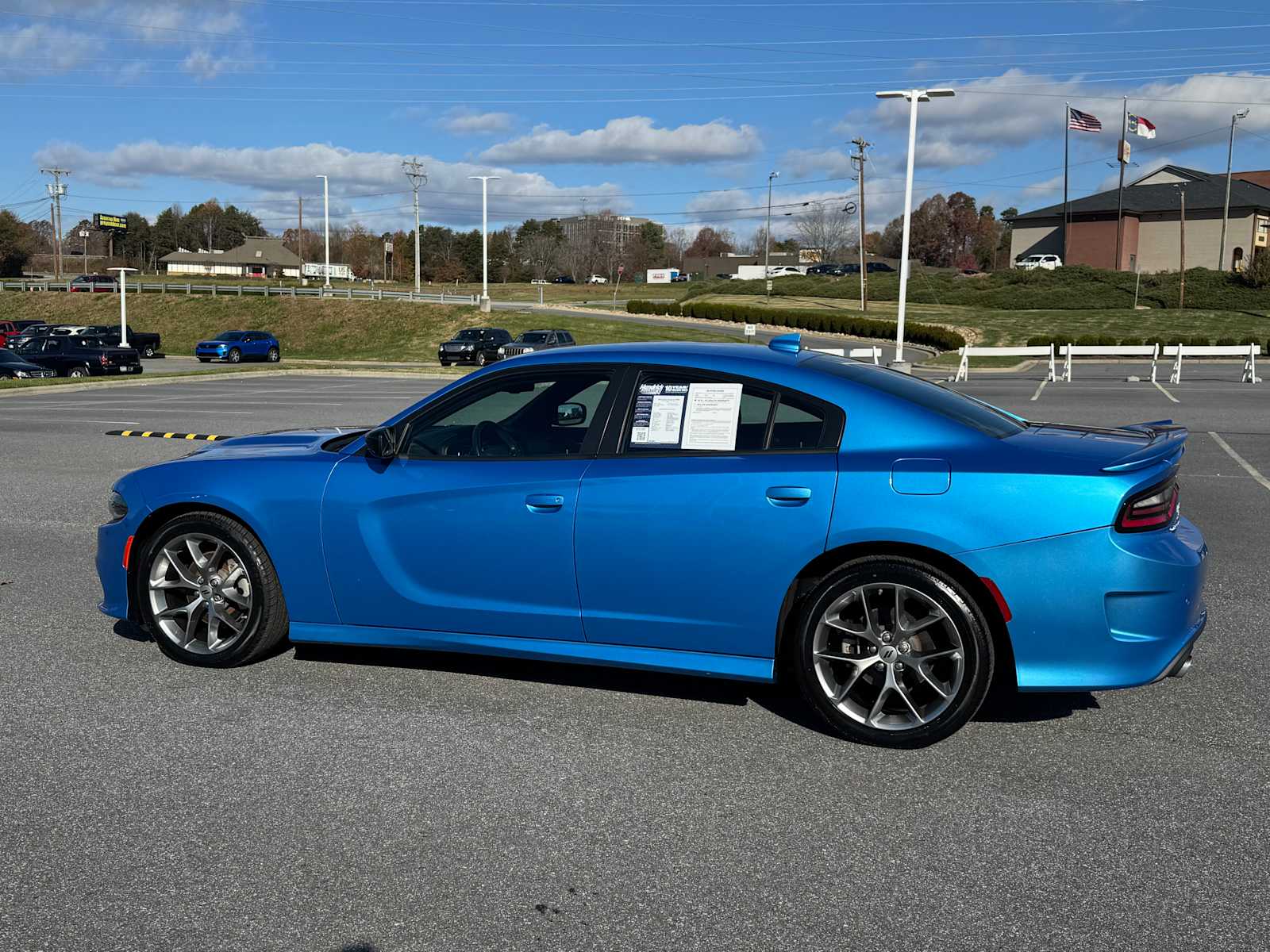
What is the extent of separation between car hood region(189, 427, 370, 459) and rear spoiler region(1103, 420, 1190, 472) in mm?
3700

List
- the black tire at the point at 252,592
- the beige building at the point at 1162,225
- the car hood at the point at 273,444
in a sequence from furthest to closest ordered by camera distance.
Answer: the beige building at the point at 1162,225 < the car hood at the point at 273,444 < the black tire at the point at 252,592

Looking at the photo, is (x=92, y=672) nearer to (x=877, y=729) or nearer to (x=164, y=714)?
(x=164, y=714)

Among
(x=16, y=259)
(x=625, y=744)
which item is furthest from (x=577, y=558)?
(x=16, y=259)

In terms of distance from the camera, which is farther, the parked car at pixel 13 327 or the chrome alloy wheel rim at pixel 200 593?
the parked car at pixel 13 327

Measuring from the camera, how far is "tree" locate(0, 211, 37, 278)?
124875 mm

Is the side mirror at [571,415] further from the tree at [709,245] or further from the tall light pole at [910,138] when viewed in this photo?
the tree at [709,245]

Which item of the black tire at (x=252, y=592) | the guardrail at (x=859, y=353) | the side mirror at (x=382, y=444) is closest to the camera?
the side mirror at (x=382, y=444)

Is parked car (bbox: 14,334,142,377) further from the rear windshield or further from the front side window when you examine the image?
the rear windshield

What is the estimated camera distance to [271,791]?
13.8 feet

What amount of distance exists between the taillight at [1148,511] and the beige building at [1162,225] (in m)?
86.6

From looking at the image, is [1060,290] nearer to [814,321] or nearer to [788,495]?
[814,321]

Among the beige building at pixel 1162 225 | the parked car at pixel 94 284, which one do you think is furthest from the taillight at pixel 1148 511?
the beige building at pixel 1162 225

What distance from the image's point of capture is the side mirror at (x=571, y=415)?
525cm

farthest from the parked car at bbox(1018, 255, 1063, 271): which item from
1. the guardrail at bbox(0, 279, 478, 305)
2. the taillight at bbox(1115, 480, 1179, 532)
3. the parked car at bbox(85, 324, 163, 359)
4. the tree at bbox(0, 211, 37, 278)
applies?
the tree at bbox(0, 211, 37, 278)
